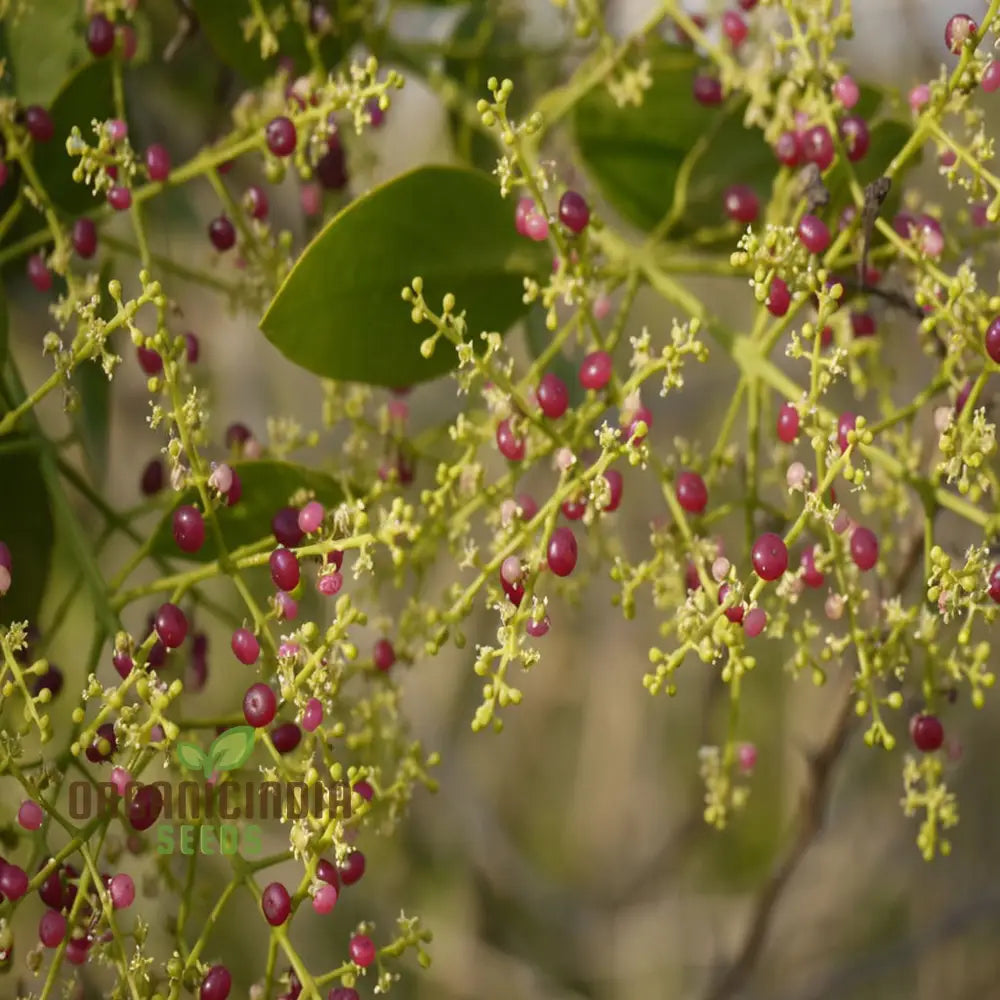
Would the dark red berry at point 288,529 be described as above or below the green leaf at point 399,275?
below

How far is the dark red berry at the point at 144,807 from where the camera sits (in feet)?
2.03

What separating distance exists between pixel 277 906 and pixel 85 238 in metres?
0.41

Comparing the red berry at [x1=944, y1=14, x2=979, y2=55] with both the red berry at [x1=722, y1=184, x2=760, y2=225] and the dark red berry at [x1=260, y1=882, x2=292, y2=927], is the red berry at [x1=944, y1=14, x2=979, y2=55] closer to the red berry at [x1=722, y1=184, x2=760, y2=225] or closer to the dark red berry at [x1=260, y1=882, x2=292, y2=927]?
the red berry at [x1=722, y1=184, x2=760, y2=225]

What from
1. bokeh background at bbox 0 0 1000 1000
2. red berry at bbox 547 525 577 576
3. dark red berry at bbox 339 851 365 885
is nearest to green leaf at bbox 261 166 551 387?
red berry at bbox 547 525 577 576

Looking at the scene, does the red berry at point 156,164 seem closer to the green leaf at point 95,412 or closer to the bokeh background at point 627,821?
the green leaf at point 95,412

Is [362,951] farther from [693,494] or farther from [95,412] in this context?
[95,412]

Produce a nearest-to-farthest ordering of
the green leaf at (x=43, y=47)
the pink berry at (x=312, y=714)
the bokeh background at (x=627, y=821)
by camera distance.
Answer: the pink berry at (x=312, y=714) → the green leaf at (x=43, y=47) → the bokeh background at (x=627, y=821)

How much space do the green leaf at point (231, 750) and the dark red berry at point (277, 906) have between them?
72mm

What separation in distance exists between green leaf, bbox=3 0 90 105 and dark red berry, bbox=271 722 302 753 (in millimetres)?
446

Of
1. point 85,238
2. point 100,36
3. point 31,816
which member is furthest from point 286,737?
point 100,36

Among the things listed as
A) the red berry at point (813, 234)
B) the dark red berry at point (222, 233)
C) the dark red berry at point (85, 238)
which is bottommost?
the red berry at point (813, 234)

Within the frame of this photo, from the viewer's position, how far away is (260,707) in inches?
24.2

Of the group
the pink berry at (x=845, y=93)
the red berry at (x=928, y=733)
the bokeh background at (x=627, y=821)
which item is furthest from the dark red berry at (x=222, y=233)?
the bokeh background at (x=627, y=821)

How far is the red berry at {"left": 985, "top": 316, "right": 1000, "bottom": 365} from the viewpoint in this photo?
2.02 ft
